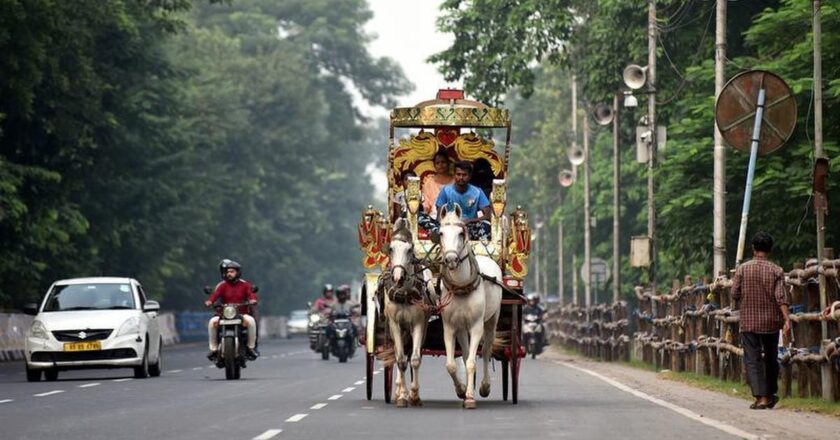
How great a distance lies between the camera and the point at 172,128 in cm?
6284

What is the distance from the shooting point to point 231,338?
3086 cm

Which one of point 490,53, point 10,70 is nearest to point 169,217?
point 490,53

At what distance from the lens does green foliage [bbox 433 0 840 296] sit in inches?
1303

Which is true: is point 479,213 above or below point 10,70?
below

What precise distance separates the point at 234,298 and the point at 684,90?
1892cm

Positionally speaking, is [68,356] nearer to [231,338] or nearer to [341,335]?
[231,338]

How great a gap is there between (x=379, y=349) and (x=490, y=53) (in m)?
32.5

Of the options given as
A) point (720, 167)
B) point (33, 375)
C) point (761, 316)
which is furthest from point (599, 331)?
point (761, 316)

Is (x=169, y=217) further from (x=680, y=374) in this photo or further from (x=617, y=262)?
(x=680, y=374)

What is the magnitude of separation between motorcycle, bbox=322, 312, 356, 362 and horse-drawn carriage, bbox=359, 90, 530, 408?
19.0 m

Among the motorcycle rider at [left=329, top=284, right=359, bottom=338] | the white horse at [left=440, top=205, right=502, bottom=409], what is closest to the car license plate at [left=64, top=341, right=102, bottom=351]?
the white horse at [left=440, top=205, right=502, bottom=409]

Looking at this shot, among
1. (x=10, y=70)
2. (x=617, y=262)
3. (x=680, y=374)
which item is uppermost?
(x=10, y=70)

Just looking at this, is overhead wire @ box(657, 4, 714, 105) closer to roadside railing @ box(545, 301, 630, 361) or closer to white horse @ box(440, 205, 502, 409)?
roadside railing @ box(545, 301, 630, 361)

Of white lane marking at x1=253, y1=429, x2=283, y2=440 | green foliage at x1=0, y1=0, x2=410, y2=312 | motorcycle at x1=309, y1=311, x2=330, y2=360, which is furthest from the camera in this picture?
green foliage at x1=0, y1=0, x2=410, y2=312
